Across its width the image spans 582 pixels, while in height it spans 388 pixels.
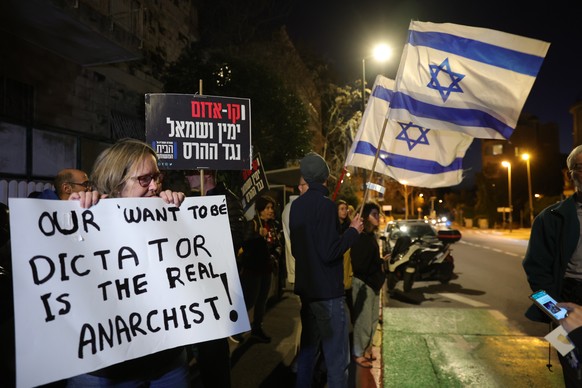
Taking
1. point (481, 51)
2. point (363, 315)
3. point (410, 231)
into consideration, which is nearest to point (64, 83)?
point (363, 315)

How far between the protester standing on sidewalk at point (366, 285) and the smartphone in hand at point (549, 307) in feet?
8.23

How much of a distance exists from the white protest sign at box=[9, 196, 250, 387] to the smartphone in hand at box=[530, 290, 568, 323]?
1635 millimetres

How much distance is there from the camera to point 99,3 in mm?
9750

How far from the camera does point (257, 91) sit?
1246 cm

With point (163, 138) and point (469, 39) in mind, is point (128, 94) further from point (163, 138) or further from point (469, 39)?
point (469, 39)

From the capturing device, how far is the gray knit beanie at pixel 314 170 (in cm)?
364

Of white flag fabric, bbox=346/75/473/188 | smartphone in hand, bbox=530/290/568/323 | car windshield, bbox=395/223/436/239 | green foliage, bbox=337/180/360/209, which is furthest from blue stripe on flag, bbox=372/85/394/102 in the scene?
green foliage, bbox=337/180/360/209

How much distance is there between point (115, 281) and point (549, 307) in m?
2.28

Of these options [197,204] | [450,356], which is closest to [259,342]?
[450,356]

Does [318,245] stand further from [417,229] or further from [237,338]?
[417,229]

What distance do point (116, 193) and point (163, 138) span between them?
80.3 inches

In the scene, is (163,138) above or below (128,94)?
below

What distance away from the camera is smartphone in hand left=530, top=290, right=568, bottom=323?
243cm

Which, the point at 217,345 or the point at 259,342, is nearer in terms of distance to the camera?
the point at 217,345
